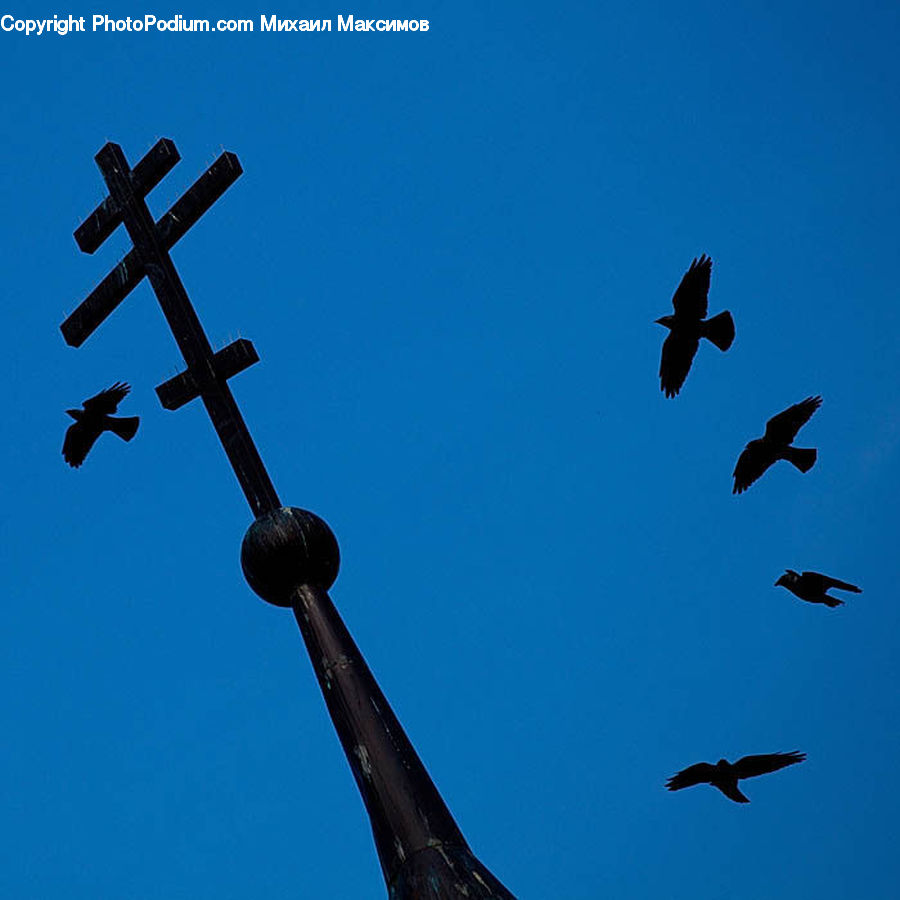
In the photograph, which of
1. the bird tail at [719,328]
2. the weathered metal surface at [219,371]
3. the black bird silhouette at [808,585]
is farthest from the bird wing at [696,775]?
the weathered metal surface at [219,371]

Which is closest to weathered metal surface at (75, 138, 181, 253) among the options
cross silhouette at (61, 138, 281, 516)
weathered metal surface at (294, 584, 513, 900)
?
cross silhouette at (61, 138, 281, 516)

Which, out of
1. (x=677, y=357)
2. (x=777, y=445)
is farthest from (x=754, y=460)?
(x=677, y=357)

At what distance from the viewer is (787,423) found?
9070mm

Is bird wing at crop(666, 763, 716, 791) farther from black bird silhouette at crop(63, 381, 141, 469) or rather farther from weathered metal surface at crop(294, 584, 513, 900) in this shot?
black bird silhouette at crop(63, 381, 141, 469)

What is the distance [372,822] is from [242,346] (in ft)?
11.2

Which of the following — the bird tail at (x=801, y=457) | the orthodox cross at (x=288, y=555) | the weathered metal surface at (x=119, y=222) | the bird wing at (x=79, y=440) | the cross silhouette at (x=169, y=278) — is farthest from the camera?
the bird tail at (x=801, y=457)

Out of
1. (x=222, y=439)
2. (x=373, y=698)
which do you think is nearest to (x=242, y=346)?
(x=222, y=439)

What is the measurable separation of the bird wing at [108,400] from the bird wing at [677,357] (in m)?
4.11

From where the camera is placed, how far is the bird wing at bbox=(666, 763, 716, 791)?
861cm

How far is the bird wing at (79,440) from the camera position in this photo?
8.36 metres

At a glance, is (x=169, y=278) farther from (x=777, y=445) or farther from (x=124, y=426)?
(x=777, y=445)

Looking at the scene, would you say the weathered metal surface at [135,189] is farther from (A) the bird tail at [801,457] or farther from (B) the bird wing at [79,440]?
(A) the bird tail at [801,457]

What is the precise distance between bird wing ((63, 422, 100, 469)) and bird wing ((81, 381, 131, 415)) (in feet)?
0.48

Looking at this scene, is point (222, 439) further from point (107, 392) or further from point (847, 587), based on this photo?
point (847, 587)
